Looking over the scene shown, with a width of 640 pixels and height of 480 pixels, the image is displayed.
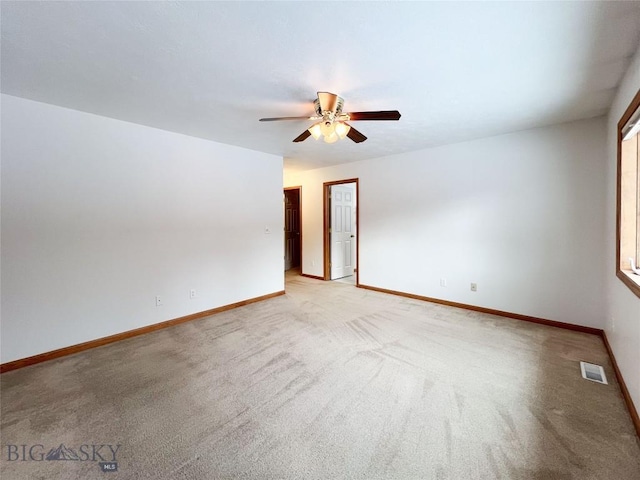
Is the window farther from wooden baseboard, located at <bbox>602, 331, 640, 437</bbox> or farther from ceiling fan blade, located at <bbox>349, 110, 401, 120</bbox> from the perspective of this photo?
ceiling fan blade, located at <bbox>349, 110, 401, 120</bbox>

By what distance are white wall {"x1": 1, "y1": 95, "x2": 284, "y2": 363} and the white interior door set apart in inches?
84.8

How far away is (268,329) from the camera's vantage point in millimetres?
3174

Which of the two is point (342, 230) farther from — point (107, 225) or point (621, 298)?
point (621, 298)

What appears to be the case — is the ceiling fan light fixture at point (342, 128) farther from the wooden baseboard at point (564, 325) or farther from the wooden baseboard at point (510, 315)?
the wooden baseboard at point (510, 315)

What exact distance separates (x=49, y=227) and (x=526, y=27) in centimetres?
393

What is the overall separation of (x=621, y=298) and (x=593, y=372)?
64 centimetres

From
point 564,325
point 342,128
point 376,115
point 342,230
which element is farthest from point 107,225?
point 564,325

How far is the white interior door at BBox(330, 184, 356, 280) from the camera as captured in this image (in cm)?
578

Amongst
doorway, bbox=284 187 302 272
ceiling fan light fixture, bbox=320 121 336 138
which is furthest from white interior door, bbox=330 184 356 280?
ceiling fan light fixture, bbox=320 121 336 138

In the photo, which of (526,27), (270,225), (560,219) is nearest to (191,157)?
(270,225)

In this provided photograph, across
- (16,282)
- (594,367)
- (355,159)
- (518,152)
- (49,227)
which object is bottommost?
(594,367)

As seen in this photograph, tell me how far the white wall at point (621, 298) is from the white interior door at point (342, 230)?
3.96 meters

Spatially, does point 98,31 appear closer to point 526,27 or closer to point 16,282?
point 16,282

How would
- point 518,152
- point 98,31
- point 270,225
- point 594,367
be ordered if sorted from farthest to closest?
1. point 270,225
2. point 518,152
3. point 594,367
4. point 98,31
